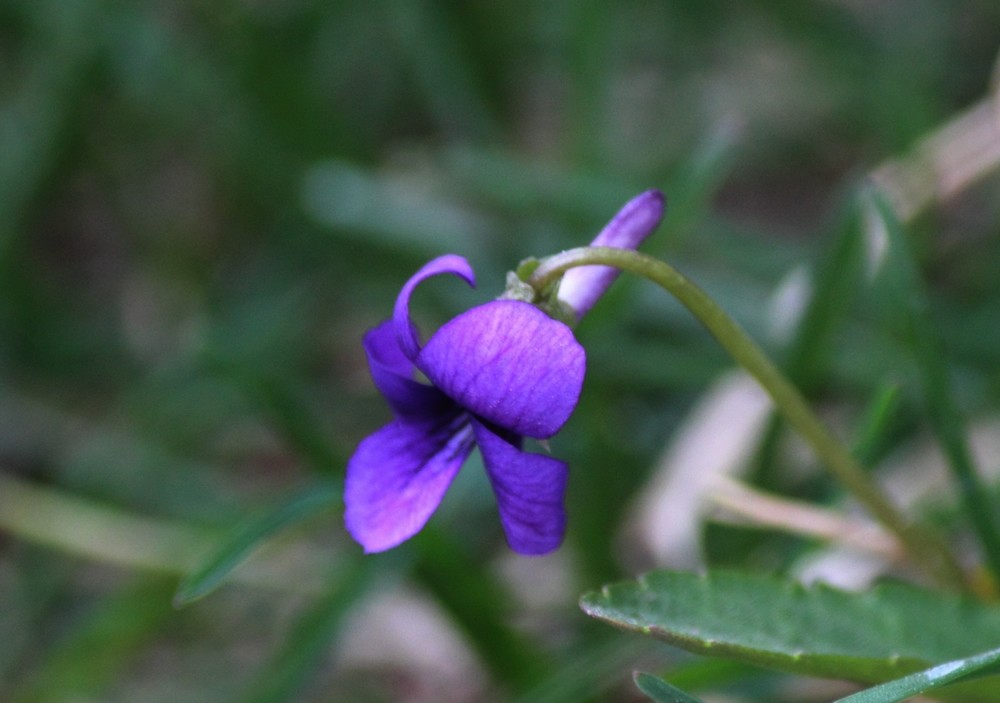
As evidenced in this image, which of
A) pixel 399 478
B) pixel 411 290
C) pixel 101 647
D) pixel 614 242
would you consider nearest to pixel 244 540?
pixel 399 478

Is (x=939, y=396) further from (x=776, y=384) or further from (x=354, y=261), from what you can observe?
(x=354, y=261)

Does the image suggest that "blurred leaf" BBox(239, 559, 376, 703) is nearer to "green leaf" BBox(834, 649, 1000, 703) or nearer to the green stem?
the green stem

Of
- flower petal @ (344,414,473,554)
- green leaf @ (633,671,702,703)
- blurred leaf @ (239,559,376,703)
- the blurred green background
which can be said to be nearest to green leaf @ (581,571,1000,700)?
green leaf @ (633,671,702,703)

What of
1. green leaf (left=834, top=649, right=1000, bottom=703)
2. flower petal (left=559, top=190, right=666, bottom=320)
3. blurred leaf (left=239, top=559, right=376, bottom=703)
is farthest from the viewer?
blurred leaf (left=239, top=559, right=376, bottom=703)

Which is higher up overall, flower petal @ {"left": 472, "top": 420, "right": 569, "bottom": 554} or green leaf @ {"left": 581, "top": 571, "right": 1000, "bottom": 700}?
flower petal @ {"left": 472, "top": 420, "right": 569, "bottom": 554}

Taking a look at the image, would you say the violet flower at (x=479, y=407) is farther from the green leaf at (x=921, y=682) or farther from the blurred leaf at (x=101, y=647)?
the blurred leaf at (x=101, y=647)

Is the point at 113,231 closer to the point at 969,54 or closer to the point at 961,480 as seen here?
the point at 969,54

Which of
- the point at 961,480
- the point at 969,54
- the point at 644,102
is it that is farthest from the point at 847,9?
the point at 961,480
